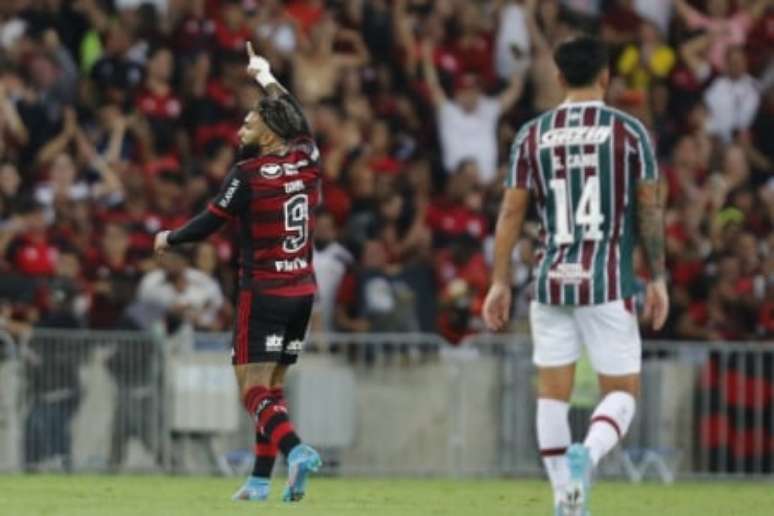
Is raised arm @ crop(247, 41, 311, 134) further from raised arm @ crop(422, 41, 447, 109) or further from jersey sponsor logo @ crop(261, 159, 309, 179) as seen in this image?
raised arm @ crop(422, 41, 447, 109)

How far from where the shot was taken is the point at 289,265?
15.1 meters

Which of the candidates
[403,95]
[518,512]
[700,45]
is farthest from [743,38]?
[518,512]

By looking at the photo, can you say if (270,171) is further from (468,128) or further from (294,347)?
(468,128)

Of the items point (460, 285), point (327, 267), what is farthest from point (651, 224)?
point (327, 267)

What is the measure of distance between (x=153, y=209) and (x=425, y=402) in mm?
3522

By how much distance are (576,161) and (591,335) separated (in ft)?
2.92

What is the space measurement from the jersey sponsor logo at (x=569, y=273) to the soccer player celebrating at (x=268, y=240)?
2445 millimetres

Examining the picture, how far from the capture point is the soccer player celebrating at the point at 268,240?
14.9m

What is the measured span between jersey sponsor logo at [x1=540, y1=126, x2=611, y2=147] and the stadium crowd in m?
9.61

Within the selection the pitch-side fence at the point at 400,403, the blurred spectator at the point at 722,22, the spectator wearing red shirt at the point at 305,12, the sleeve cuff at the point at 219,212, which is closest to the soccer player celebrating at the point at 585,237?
the sleeve cuff at the point at 219,212

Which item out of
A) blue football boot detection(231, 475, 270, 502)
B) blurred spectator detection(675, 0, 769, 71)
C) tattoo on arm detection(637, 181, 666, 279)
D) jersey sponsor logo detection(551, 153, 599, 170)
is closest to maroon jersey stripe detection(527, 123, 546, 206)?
jersey sponsor logo detection(551, 153, 599, 170)

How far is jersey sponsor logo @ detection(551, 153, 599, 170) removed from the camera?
42.3 feet

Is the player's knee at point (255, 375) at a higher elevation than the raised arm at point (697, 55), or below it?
below

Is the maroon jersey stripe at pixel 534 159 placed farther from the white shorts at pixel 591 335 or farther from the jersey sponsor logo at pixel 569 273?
the white shorts at pixel 591 335
